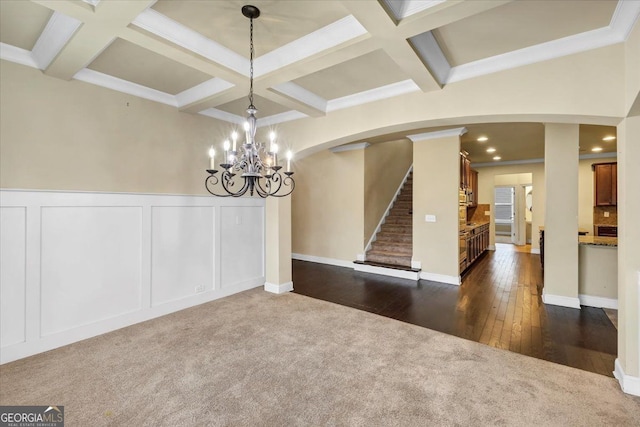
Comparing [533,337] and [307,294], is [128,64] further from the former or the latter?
[533,337]

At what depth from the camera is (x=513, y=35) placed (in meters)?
2.31

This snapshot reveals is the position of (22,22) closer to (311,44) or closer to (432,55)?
(311,44)

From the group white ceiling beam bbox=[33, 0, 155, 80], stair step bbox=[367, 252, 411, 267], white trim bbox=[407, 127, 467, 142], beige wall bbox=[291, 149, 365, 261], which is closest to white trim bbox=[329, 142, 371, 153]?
beige wall bbox=[291, 149, 365, 261]

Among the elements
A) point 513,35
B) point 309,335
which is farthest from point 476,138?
point 309,335

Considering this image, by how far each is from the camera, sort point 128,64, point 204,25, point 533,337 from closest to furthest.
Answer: point 204,25
point 128,64
point 533,337

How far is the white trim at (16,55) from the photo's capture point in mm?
2537

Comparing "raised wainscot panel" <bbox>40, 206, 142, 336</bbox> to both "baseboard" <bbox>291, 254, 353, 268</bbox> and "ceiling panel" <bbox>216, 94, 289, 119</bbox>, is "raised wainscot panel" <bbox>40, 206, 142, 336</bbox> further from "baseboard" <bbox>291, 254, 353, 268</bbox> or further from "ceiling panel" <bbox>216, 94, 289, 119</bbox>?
"baseboard" <bbox>291, 254, 353, 268</bbox>

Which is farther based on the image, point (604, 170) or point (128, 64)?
point (604, 170)

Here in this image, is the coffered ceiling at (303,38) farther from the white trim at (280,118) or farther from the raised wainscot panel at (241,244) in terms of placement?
the raised wainscot panel at (241,244)

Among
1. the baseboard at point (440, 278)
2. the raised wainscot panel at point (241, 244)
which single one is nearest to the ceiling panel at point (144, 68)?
the raised wainscot panel at point (241, 244)

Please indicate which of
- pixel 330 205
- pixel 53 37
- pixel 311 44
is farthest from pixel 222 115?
pixel 330 205

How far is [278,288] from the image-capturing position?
4.61 meters

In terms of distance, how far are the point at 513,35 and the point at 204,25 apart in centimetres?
250

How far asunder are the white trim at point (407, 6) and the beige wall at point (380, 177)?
4.52 m
